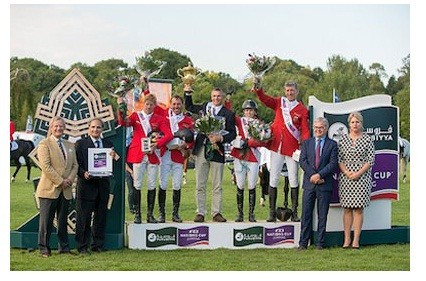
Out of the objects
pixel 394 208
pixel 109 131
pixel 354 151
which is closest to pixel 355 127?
pixel 354 151

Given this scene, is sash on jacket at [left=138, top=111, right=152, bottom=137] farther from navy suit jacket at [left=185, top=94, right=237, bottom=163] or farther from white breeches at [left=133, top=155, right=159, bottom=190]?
navy suit jacket at [left=185, top=94, right=237, bottom=163]

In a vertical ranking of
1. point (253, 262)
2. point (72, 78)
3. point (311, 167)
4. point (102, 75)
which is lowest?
point (253, 262)

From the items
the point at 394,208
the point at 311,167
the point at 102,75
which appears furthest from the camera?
the point at 102,75

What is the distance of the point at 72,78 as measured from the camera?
9695 mm

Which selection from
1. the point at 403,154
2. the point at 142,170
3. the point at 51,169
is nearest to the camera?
the point at 51,169

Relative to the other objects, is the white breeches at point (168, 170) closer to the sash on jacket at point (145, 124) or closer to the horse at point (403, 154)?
the sash on jacket at point (145, 124)

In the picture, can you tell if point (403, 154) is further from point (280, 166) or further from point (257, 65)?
point (257, 65)

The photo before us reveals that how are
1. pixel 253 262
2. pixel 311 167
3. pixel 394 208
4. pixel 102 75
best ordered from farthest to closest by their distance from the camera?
pixel 102 75 → pixel 394 208 → pixel 311 167 → pixel 253 262

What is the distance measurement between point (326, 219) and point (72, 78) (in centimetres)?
360

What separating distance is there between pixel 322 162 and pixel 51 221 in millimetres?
3336

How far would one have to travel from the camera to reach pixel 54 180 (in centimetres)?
902

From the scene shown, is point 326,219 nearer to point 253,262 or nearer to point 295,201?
point 295,201

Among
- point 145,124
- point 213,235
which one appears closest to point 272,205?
point 213,235

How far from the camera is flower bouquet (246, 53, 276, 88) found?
10.0m
